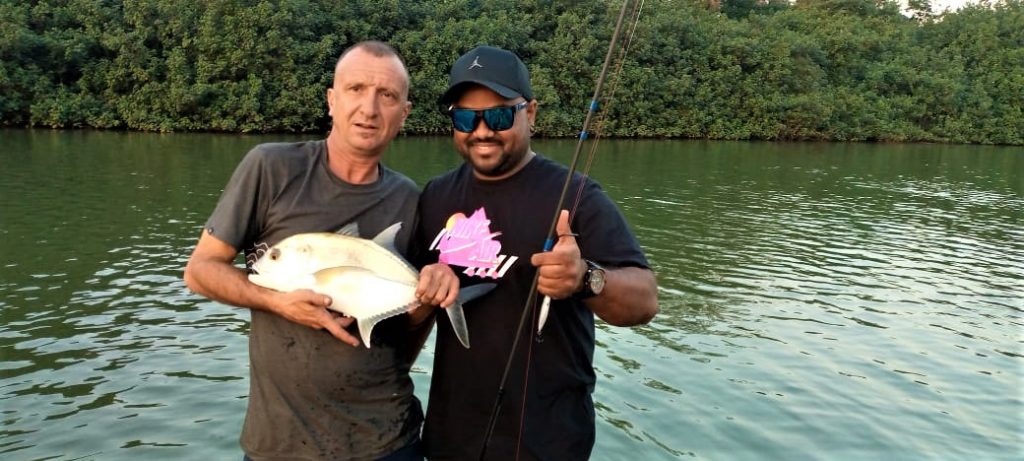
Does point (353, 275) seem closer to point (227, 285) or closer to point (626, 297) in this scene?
point (227, 285)

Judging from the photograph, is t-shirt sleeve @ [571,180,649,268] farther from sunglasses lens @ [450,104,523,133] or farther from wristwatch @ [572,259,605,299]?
sunglasses lens @ [450,104,523,133]

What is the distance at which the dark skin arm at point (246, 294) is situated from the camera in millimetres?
2840

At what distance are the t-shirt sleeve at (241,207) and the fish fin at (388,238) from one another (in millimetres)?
510

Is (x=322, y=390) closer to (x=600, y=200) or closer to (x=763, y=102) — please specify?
(x=600, y=200)

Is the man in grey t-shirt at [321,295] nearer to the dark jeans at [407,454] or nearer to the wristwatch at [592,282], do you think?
the dark jeans at [407,454]

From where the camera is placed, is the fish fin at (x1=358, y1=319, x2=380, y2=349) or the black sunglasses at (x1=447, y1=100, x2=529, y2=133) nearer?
the fish fin at (x1=358, y1=319, x2=380, y2=349)

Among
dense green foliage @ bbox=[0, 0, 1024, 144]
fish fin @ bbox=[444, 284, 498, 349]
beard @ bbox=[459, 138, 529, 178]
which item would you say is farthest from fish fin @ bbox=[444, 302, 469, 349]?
dense green foliage @ bbox=[0, 0, 1024, 144]

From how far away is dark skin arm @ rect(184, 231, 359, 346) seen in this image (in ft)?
9.32

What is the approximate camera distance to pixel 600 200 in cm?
311

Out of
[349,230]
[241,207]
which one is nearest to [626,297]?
[349,230]

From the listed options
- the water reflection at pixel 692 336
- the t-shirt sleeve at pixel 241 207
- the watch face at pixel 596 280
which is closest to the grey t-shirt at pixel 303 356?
the t-shirt sleeve at pixel 241 207

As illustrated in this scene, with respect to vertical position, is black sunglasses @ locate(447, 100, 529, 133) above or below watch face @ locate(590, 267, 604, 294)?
above

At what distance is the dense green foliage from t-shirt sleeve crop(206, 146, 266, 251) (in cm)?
3237

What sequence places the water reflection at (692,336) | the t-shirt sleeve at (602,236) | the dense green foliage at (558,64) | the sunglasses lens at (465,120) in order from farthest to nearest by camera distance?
the dense green foliage at (558,64) → the water reflection at (692,336) → the sunglasses lens at (465,120) → the t-shirt sleeve at (602,236)
